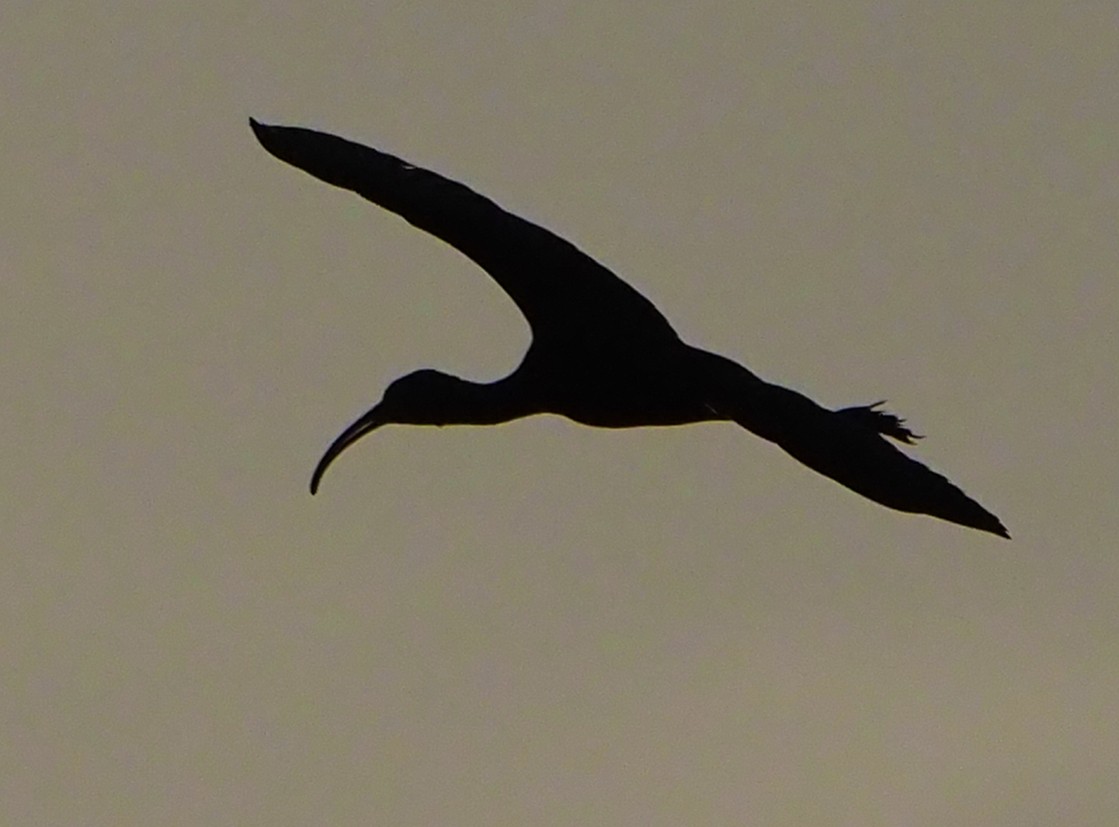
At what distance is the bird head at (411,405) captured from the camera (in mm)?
24906

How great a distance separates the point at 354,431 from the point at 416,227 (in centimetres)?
191

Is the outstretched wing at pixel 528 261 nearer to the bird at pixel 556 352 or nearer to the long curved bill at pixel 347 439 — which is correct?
the bird at pixel 556 352

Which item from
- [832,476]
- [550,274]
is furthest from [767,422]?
[550,274]

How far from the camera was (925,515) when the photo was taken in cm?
2136

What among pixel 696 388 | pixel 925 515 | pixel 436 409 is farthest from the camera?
pixel 436 409

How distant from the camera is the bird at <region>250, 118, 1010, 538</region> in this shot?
23.3m

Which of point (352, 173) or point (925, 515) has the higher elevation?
point (352, 173)

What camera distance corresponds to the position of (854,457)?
71.0 feet

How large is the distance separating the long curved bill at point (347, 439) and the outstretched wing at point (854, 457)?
3273mm

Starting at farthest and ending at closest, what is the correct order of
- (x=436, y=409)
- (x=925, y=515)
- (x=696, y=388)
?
(x=436, y=409), (x=696, y=388), (x=925, y=515)

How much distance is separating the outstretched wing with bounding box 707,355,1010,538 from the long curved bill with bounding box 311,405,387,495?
3273 millimetres

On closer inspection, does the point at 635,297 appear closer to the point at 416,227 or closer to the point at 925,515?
the point at 416,227

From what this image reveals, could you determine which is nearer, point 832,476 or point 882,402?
point 832,476

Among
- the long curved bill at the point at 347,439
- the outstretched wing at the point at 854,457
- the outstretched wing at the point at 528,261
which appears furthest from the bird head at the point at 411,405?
the outstretched wing at the point at 854,457
